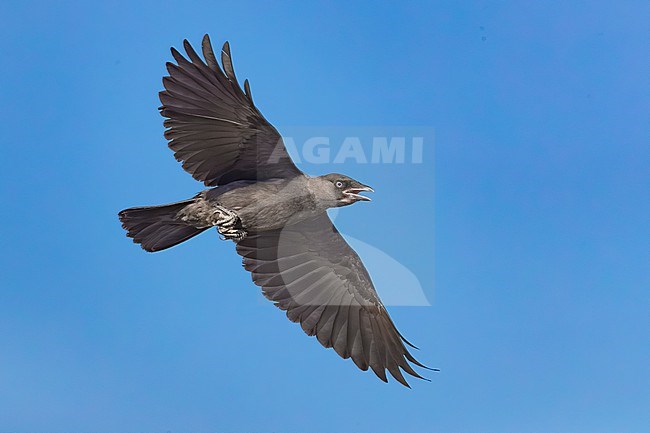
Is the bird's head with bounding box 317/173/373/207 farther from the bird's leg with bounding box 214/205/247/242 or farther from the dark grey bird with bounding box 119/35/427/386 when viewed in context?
the bird's leg with bounding box 214/205/247/242

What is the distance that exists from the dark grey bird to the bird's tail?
0.01 m

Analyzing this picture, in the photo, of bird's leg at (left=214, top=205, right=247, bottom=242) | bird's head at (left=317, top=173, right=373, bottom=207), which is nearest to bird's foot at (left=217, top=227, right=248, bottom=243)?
bird's leg at (left=214, top=205, right=247, bottom=242)

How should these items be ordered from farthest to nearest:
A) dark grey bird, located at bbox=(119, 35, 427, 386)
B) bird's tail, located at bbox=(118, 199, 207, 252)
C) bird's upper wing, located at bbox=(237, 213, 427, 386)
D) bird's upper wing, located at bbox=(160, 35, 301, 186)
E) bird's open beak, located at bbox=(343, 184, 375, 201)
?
1. bird's upper wing, located at bbox=(237, 213, 427, 386)
2. bird's tail, located at bbox=(118, 199, 207, 252)
3. bird's open beak, located at bbox=(343, 184, 375, 201)
4. dark grey bird, located at bbox=(119, 35, 427, 386)
5. bird's upper wing, located at bbox=(160, 35, 301, 186)

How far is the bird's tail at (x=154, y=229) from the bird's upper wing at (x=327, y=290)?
2.98 feet

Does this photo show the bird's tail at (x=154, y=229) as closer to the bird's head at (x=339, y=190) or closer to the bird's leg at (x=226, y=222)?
the bird's leg at (x=226, y=222)

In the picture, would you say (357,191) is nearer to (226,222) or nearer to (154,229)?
(226,222)

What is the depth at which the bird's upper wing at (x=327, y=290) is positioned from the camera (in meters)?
9.92

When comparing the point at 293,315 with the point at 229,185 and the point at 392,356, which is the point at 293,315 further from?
the point at 229,185

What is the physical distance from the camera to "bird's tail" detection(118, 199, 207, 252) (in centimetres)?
930

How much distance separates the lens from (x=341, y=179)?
8.96 metres

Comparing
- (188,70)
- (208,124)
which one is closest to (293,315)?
(208,124)

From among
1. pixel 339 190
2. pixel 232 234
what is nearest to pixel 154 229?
pixel 232 234

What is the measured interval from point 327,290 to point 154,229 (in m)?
2.53

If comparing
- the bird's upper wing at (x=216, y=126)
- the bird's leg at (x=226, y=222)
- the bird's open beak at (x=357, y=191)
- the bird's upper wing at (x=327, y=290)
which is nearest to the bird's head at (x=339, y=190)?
the bird's open beak at (x=357, y=191)
